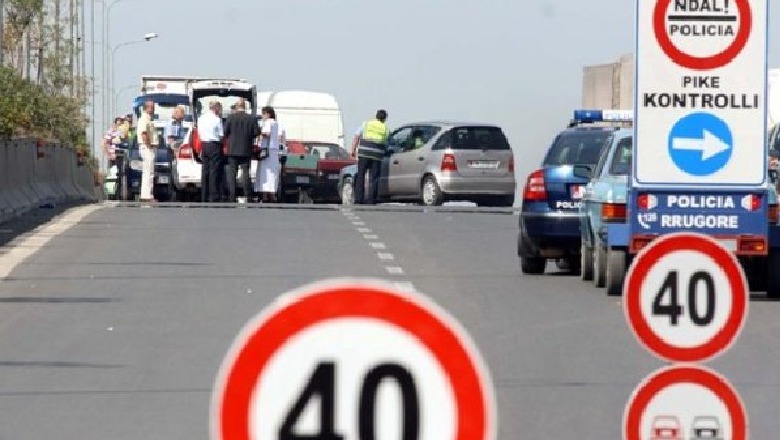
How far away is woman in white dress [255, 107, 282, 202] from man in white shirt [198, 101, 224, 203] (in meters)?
0.99

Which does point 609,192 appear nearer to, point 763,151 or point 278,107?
point 763,151

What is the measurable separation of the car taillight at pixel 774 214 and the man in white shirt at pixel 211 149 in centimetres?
2011

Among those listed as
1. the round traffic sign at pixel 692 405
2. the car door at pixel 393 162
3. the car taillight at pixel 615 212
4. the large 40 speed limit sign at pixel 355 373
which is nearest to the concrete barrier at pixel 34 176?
the car door at pixel 393 162

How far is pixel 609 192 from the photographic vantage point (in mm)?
20125

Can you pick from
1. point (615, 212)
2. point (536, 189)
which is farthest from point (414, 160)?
point (615, 212)

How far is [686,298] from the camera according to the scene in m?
8.54

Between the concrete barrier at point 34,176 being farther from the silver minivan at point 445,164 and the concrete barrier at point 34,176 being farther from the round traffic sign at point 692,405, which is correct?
the round traffic sign at point 692,405

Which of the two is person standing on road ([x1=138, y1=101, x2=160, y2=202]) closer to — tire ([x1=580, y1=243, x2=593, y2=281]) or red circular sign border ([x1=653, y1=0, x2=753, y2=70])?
tire ([x1=580, y1=243, x2=593, y2=281])

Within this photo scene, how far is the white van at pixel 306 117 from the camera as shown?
195ft

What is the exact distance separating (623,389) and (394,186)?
29253 mm

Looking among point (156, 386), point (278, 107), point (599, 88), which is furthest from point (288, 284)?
point (599, 88)

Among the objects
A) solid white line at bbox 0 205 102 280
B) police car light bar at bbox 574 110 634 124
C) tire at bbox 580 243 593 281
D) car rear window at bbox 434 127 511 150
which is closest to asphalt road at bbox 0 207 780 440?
solid white line at bbox 0 205 102 280

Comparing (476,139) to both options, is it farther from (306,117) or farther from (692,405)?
(692,405)

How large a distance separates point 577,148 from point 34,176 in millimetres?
14446
